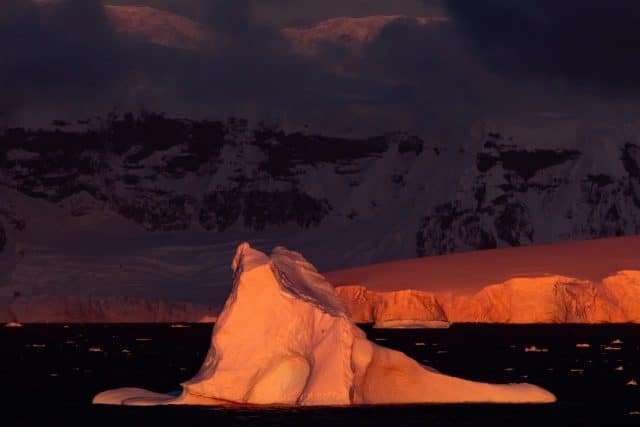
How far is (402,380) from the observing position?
40875 mm

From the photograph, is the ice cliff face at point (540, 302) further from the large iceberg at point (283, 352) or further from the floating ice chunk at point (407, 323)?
the large iceberg at point (283, 352)

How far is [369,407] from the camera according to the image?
39.8 meters

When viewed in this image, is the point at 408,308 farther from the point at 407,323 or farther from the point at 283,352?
the point at 283,352

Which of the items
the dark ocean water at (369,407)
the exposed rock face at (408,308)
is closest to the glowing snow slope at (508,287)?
the exposed rock face at (408,308)

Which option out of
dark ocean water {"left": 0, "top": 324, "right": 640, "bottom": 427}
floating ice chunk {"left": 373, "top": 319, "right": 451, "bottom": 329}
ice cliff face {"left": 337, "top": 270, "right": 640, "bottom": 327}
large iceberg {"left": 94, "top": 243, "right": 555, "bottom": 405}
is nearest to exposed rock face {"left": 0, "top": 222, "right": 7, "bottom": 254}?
dark ocean water {"left": 0, "top": 324, "right": 640, "bottom": 427}

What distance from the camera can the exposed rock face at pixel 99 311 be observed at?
124000mm

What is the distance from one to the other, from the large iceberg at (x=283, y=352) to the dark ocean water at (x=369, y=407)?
58cm

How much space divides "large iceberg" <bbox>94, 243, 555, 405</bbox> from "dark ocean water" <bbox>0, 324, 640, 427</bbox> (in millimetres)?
578

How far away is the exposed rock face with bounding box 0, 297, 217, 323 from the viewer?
12400cm

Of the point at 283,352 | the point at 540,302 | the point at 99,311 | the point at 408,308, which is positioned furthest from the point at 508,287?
the point at 283,352

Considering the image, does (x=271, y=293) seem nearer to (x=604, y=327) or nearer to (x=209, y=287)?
(x=604, y=327)

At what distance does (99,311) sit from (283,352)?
286ft

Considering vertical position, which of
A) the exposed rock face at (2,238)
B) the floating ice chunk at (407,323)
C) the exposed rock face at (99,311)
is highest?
the exposed rock face at (2,238)

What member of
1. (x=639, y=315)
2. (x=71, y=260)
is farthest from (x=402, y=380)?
(x=71, y=260)
